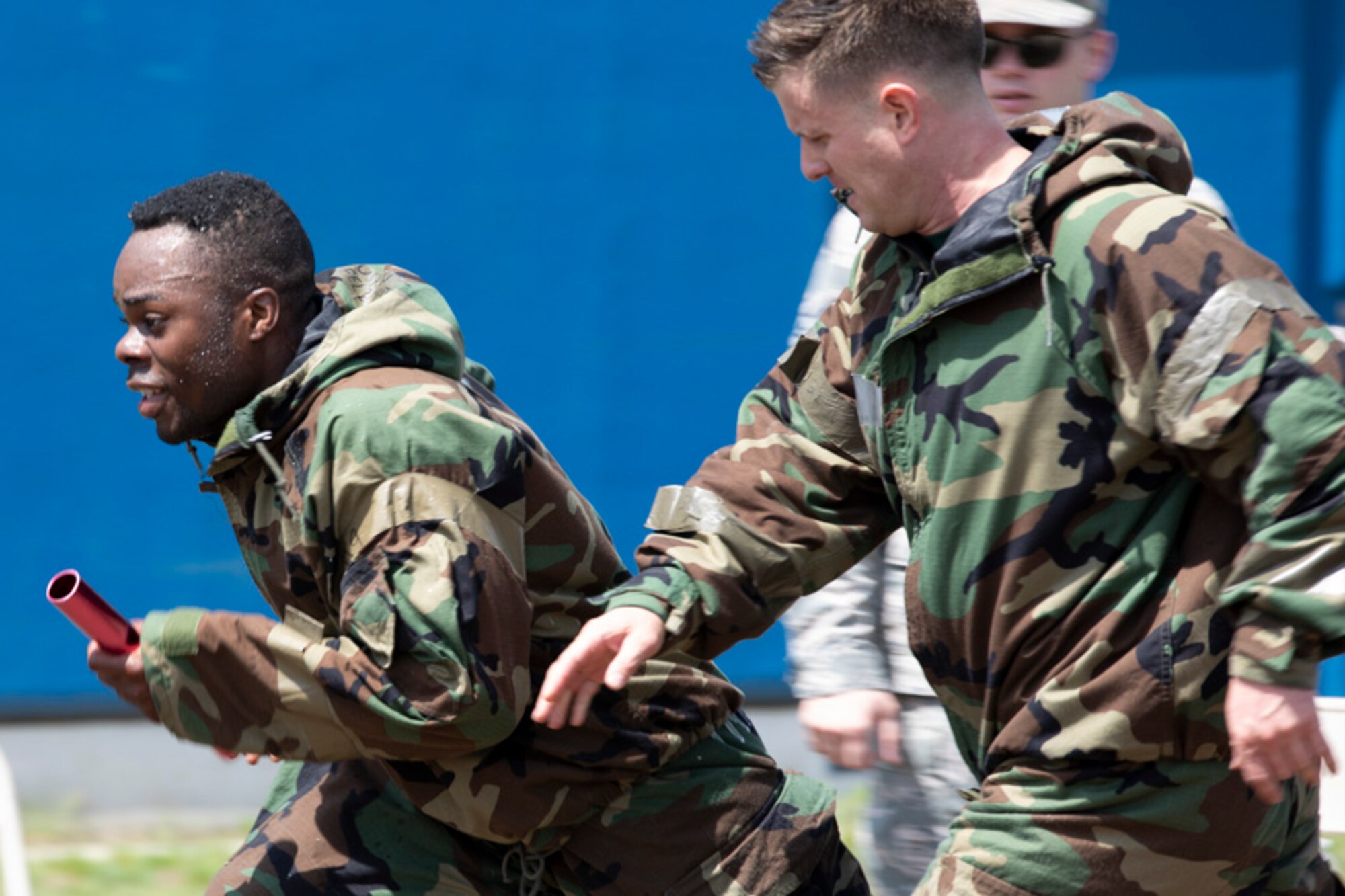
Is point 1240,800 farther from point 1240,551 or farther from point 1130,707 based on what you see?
point 1240,551

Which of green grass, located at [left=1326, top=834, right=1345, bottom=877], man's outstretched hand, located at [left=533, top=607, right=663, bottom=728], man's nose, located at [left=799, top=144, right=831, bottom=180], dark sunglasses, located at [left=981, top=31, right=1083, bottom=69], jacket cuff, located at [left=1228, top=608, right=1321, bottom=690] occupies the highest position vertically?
dark sunglasses, located at [left=981, top=31, right=1083, bottom=69]

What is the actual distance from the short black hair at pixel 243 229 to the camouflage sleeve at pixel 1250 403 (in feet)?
4.47

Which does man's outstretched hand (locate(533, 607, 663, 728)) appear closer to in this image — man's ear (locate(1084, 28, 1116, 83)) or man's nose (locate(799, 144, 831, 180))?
man's nose (locate(799, 144, 831, 180))

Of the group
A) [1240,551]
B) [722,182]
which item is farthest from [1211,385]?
[722,182]

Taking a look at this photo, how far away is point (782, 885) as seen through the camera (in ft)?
9.76

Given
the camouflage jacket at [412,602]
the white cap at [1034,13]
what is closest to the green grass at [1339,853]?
the white cap at [1034,13]

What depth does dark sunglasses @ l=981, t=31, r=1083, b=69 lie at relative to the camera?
338 centimetres

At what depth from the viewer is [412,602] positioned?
2.60 m

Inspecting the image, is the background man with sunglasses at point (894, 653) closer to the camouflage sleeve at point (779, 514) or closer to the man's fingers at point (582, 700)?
the camouflage sleeve at point (779, 514)

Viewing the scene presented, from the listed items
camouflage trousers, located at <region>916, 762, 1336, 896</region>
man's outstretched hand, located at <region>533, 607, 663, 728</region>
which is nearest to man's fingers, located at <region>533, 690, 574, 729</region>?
man's outstretched hand, located at <region>533, 607, 663, 728</region>

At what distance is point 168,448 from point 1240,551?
13.9ft

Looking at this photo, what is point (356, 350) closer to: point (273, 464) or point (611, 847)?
point (273, 464)

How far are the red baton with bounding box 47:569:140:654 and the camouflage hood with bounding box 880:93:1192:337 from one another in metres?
1.16

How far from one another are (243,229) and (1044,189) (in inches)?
51.6
